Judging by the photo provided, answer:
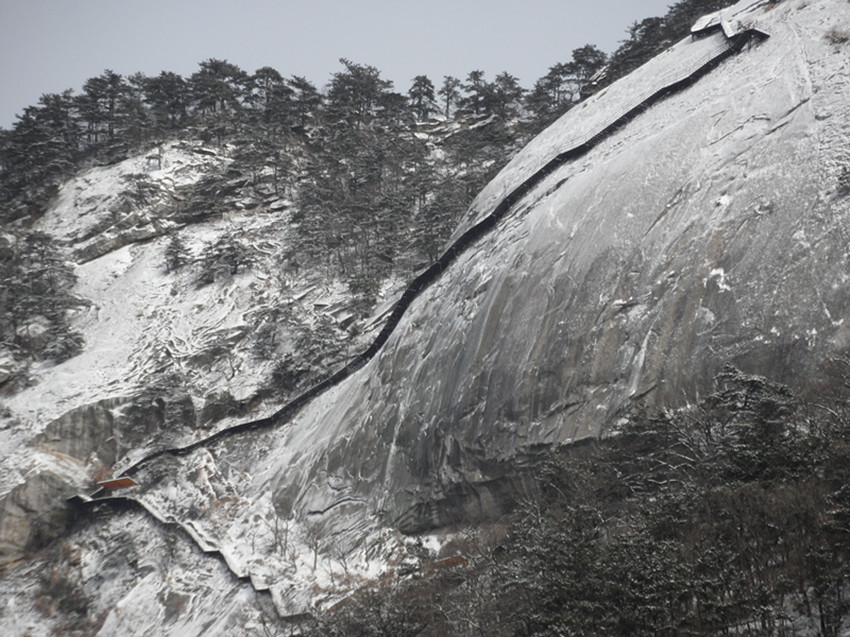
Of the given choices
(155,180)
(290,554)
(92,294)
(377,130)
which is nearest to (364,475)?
(290,554)

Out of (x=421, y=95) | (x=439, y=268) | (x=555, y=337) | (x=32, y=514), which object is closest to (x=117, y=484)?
(x=32, y=514)

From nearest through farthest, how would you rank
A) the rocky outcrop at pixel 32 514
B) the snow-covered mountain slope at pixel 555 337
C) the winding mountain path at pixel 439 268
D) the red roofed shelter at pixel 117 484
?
the snow-covered mountain slope at pixel 555 337 < the winding mountain path at pixel 439 268 < the rocky outcrop at pixel 32 514 < the red roofed shelter at pixel 117 484

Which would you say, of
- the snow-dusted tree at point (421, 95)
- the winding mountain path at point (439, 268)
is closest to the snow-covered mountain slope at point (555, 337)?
the winding mountain path at point (439, 268)

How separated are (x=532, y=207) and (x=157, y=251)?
99.9 feet

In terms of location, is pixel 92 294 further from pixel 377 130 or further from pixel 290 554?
pixel 377 130

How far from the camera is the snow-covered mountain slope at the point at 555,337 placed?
584 inches

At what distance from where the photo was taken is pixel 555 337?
694 inches

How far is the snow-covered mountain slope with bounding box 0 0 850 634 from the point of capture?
48.7 ft

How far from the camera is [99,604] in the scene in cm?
2220

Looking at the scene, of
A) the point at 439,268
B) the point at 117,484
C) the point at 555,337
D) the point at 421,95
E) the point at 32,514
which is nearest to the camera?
the point at 555,337

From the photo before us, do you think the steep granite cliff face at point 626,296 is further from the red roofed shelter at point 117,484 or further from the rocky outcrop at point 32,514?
the rocky outcrop at point 32,514

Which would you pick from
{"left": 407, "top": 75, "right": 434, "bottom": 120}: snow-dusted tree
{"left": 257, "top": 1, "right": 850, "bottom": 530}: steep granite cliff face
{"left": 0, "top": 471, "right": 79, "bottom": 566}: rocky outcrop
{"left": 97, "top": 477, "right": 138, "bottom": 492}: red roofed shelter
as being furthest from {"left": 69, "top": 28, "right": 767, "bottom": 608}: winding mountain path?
{"left": 407, "top": 75, "right": 434, "bottom": 120}: snow-dusted tree

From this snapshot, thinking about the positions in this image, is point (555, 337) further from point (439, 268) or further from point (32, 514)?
point (32, 514)

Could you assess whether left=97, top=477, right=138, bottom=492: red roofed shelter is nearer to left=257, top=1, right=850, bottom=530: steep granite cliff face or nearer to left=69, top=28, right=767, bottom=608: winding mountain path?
left=69, top=28, right=767, bottom=608: winding mountain path
